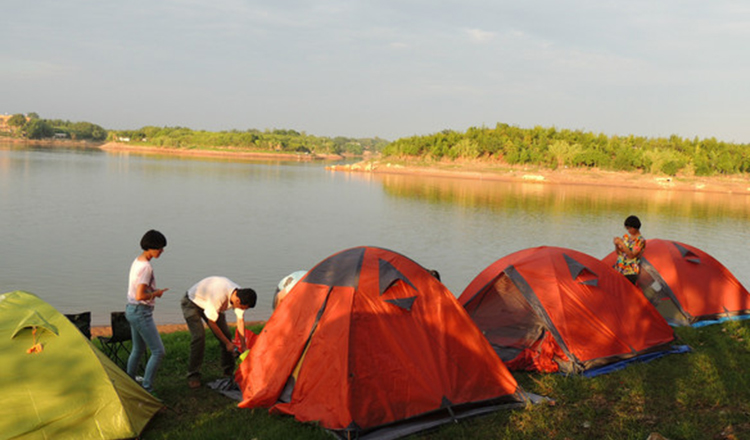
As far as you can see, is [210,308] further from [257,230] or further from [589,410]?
[257,230]

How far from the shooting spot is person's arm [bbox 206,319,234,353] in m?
6.23

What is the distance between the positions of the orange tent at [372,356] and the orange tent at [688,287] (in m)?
5.11

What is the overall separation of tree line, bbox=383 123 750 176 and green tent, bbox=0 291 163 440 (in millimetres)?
88298

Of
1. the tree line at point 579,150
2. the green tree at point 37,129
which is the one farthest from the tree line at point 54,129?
the tree line at point 579,150

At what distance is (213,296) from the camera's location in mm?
6148

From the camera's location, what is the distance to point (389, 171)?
95.2 m

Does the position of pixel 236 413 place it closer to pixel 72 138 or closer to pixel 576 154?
pixel 576 154

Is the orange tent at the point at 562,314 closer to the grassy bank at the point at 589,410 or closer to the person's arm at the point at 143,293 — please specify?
the grassy bank at the point at 589,410

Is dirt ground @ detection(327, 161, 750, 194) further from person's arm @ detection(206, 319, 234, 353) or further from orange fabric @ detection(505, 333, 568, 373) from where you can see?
person's arm @ detection(206, 319, 234, 353)

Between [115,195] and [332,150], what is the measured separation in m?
150

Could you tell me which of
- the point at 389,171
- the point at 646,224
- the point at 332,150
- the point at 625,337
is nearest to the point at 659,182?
the point at 389,171

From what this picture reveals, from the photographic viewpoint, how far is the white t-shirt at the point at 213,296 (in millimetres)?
6141

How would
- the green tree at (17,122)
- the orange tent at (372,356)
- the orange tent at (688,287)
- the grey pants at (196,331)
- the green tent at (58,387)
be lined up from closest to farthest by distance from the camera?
the green tent at (58,387) → the orange tent at (372,356) → the grey pants at (196,331) → the orange tent at (688,287) → the green tree at (17,122)

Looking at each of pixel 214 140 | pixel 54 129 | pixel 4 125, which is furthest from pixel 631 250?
Result: pixel 4 125
